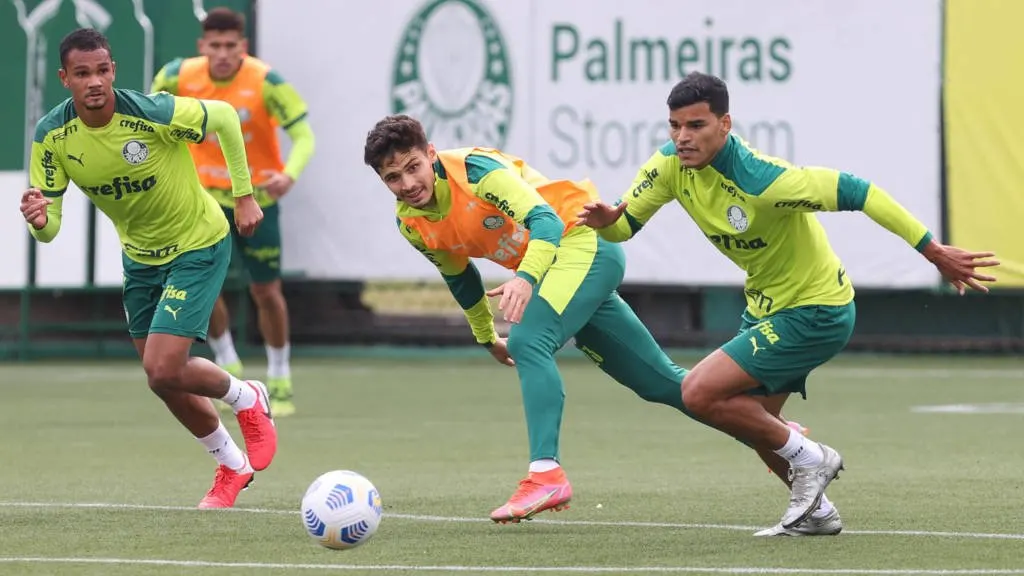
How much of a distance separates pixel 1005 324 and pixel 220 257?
11256 millimetres

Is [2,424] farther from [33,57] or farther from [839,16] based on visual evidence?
[839,16]

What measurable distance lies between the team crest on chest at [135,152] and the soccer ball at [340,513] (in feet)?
8.02

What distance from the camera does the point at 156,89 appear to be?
14008 mm

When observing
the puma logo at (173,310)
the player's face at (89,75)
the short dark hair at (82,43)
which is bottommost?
the puma logo at (173,310)

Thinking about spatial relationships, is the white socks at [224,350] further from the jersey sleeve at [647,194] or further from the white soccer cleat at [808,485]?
the white soccer cleat at [808,485]

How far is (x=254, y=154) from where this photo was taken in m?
14.3

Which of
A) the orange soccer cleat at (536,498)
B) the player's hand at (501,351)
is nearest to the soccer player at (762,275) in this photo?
the orange soccer cleat at (536,498)

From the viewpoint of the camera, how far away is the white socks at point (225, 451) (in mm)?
8969

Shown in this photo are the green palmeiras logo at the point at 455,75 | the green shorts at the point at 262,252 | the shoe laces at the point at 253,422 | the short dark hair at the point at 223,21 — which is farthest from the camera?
the green palmeiras logo at the point at 455,75

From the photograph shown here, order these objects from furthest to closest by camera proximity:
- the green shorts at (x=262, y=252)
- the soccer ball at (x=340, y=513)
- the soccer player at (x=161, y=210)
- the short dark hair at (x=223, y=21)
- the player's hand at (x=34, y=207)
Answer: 1. the green shorts at (x=262, y=252)
2. the short dark hair at (x=223, y=21)
3. the soccer player at (x=161, y=210)
4. the player's hand at (x=34, y=207)
5. the soccer ball at (x=340, y=513)

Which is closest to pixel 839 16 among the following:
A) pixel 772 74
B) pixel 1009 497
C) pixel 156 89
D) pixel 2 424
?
pixel 772 74

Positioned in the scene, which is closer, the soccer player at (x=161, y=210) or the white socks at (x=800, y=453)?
the white socks at (x=800, y=453)

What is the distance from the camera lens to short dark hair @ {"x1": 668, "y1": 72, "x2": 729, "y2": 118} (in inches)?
296

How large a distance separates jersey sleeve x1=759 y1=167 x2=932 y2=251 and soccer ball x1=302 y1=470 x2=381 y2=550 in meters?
1.92
